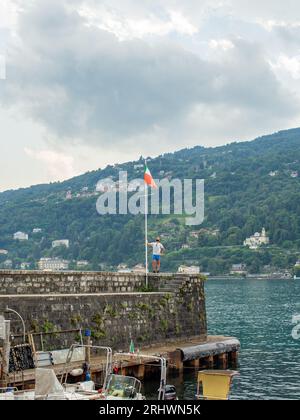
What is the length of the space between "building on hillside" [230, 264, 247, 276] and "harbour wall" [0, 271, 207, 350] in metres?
164

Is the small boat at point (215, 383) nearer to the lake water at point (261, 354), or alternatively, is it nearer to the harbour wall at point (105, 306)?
the lake water at point (261, 354)

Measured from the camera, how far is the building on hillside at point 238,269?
640ft

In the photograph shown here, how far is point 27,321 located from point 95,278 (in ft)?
20.9

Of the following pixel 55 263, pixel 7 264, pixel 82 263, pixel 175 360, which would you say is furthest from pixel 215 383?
pixel 82 263

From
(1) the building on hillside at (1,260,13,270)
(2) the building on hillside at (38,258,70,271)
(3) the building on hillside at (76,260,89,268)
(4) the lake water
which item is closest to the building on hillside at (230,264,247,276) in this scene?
(3) the building on hillside at (76,260,89,268)

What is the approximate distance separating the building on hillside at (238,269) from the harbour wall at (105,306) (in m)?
164

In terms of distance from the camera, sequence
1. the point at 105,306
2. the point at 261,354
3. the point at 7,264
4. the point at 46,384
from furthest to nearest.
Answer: the point at 7,264
the point at 261,354
the point at 105,306
the point at 46,384

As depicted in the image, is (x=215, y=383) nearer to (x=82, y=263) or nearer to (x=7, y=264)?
(x=7, y=264)

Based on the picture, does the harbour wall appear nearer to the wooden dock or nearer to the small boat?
the wooden dock

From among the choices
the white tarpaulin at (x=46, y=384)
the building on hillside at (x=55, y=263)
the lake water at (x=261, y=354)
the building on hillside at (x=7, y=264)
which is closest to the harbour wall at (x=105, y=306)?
the lake water at (x=261, y=354)

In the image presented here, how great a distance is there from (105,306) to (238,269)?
568 ft

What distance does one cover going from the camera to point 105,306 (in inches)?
1036

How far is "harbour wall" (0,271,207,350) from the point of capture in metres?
23.3
